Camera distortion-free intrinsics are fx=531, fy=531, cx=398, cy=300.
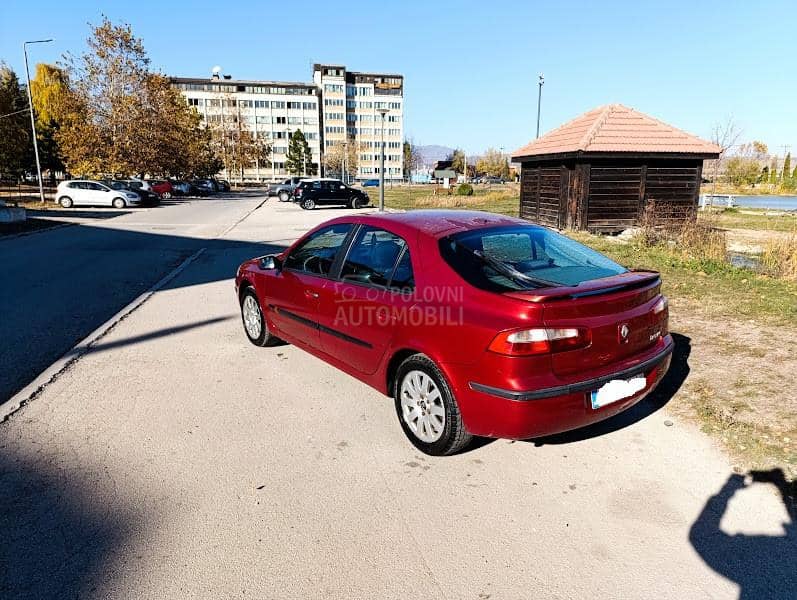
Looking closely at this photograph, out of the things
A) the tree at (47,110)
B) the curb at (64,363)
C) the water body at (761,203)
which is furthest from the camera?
the tree at (47,110)

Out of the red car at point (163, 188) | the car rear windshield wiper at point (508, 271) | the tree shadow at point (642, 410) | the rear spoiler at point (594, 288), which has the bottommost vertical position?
the tree shadow at point (642, 410)

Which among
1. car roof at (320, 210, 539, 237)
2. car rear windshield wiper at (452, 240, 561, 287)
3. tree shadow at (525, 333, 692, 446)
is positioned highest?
car roof at (320, 210, 539, 237)

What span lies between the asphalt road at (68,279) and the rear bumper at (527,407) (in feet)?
13.3

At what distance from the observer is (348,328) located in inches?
163

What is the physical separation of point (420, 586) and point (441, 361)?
1275 mm

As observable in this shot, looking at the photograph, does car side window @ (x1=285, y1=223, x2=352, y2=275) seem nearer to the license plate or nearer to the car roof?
the car roof

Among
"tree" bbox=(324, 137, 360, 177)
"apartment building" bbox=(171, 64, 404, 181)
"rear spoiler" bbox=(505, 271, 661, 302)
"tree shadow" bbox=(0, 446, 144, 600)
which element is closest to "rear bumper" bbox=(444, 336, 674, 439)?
"rear spoiler" bbox=(505, 271, 661, 302)

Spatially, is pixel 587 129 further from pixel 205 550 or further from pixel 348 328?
pixel 205 550

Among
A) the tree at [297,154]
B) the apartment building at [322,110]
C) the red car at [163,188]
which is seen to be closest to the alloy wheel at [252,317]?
the red car at [163,188]

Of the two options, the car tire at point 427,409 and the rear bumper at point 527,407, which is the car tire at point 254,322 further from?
the rear bumper at point 527,407

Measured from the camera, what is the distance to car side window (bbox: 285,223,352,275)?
4.50m

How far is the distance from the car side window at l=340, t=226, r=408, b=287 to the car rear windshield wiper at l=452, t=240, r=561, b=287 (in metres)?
0.52

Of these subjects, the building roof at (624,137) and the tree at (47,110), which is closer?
the building roof at (624,137)

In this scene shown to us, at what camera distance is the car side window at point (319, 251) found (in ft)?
14.8
